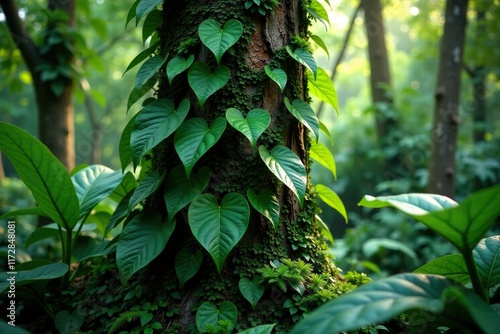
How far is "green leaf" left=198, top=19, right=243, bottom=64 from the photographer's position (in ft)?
4.48

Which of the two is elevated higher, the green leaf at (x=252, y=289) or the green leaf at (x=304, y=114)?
the green leaf at (x=304, y=114)

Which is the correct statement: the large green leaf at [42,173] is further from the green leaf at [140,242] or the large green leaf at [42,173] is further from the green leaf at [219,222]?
the green leaf at [219,222]

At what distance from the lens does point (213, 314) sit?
1.31 metres

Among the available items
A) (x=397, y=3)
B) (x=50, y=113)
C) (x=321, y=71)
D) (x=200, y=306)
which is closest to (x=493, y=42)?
(x=397, y=3)

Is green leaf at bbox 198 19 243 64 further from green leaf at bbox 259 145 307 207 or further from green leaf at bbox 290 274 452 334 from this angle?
green leaf at bbox 290 274 452 334

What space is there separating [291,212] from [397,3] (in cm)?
824

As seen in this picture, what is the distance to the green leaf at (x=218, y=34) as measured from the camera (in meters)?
1.37

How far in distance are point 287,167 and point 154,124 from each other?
512 mm

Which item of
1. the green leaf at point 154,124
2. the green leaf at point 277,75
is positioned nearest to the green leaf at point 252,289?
the green leaf at point 154,124

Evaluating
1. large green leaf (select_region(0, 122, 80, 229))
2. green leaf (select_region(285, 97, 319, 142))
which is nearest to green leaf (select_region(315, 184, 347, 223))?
green leaf (select_region(285, 97, 319, 142))

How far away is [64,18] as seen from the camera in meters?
3.50

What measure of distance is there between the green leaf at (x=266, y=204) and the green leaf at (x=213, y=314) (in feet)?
1.03

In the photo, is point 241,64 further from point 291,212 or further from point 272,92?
point 291,212

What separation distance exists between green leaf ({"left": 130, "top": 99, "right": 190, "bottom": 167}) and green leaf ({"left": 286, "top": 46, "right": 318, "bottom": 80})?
17.3 inches
